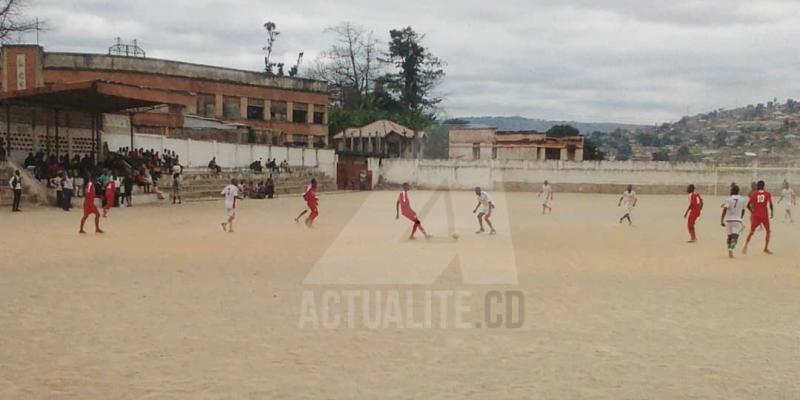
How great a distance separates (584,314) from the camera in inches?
355

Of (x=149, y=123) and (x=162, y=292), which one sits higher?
(x=149, y=123)

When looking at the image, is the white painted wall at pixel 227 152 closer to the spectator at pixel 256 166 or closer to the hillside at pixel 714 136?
the spectator at pixel 256 166

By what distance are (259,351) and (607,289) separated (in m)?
5.87

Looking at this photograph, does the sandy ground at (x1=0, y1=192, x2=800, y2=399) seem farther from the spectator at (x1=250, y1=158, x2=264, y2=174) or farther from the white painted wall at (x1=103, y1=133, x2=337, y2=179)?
the spectator at (x1=250, y1=158, x2=264, y2=174)

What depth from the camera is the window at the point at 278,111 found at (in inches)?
2186

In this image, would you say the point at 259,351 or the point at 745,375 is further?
the point at 259,351

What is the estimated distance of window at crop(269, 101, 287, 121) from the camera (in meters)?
55.5

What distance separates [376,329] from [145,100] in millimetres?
22610

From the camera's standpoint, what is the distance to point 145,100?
1102 inches

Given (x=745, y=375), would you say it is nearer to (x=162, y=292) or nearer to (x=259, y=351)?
(x=259, y=351)

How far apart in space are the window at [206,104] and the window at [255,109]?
292 cm

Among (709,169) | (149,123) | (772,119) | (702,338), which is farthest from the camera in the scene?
(772,119)

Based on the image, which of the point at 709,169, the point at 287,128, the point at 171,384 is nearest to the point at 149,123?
the point at 287,128

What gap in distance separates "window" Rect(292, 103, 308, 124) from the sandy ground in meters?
41.1
